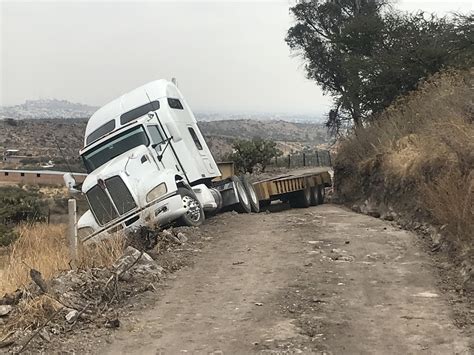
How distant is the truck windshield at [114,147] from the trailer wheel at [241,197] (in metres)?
3.85

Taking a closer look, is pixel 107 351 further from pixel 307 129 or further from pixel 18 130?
pixel 307 129

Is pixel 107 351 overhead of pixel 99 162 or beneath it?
beneath

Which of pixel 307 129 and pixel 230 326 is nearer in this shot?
pixel 230 326

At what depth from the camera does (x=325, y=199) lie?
2612cm

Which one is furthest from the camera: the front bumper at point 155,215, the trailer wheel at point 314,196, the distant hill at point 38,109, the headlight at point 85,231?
the distant hill at point 38,109

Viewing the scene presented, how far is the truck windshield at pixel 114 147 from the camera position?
49.9 feet

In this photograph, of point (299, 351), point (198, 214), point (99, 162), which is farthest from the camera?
point (99, 162)

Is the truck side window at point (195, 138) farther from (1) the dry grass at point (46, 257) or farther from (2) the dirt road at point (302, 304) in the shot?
(1) the dry grass at point (46, 257)

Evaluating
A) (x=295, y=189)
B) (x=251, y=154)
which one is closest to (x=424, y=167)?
(x=295, y=189)

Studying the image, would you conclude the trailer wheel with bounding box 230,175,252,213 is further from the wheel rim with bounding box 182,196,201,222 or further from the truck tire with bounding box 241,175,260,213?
the wheel rim with bounding box 182,196,201,222

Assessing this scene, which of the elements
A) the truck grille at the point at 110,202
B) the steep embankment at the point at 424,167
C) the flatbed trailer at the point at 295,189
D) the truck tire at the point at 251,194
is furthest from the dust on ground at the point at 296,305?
the flatbed trailer at the point at 295,189

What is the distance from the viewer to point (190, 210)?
→ 46.0 ft

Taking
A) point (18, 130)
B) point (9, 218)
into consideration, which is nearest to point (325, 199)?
point (9, 218)

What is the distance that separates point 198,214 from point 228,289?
243 inches
